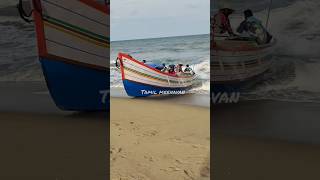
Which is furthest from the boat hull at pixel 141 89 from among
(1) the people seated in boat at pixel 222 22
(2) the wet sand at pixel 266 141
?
(1) the people seated in boat at pixel 222 22

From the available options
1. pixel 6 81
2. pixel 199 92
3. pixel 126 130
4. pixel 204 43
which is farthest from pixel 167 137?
pixel 204 43

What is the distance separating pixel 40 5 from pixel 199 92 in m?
4.08

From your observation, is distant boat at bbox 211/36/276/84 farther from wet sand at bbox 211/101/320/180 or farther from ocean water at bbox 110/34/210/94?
ocean water at bbox 110/34/210/94

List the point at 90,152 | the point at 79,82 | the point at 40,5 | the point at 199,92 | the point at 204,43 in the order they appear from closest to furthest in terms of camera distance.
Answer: the point at 90,152 < the point at 40,5 < the point at 79,82 < the point at 199,92 < the point at 204,43

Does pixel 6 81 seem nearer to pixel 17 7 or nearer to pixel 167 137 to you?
pixel 17 7

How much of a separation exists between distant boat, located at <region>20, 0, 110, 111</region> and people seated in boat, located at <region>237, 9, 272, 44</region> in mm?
1100

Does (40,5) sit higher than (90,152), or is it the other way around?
(40,5)

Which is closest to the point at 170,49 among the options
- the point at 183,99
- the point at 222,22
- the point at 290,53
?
the point at 183,99

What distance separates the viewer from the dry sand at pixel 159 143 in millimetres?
2072

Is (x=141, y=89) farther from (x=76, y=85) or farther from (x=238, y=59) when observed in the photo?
(x=76, y=85)

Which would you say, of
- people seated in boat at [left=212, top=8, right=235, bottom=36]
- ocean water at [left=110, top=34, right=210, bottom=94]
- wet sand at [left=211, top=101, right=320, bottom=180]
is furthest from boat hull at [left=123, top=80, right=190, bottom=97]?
ocean water at [left=110, top=34, right=210, bottom=94]

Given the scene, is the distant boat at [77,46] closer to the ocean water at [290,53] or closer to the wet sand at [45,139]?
the wet sand at [45,139]

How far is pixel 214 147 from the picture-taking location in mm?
2418

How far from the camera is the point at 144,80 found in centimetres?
568
